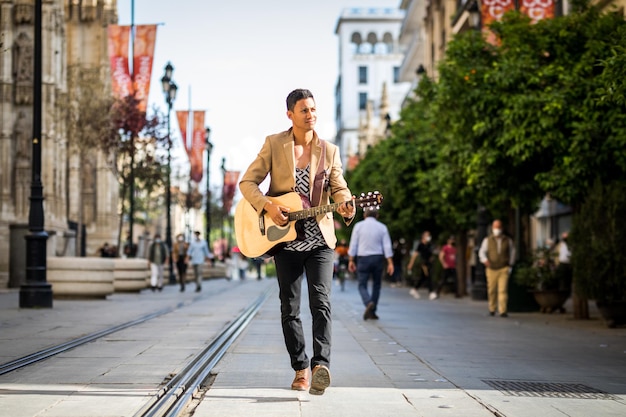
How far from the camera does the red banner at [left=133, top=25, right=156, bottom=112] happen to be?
1265 inches

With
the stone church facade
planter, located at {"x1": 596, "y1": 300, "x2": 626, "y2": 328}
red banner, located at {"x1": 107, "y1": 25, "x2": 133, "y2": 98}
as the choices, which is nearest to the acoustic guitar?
planter, located at {"x1": 596, "y1": 300, "x2": 626, "y2": 328}

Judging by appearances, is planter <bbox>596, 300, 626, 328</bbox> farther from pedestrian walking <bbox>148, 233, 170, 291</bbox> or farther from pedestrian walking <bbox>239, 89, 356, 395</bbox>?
pedestrian walking <bbox>148, 233, 170, 291</bbox>

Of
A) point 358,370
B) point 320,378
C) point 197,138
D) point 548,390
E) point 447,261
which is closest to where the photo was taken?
point 320,378

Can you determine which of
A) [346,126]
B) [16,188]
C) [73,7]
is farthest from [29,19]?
[346,126]

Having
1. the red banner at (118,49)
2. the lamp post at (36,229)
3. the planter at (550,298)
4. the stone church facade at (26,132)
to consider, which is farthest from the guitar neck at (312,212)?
the red banner at (118,49)

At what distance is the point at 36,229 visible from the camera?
19.8 m

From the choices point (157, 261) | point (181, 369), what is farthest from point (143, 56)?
point (181, 369)

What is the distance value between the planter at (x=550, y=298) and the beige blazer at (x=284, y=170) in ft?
46.9

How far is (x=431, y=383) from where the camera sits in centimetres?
901

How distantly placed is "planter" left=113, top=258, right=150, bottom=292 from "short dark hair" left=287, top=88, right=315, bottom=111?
21.5 meters

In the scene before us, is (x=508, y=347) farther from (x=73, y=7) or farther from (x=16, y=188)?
(x=73, y=7)

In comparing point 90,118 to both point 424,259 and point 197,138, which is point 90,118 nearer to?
point 197,138

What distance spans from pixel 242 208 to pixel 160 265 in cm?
2503

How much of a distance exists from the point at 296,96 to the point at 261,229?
38.5 inches
